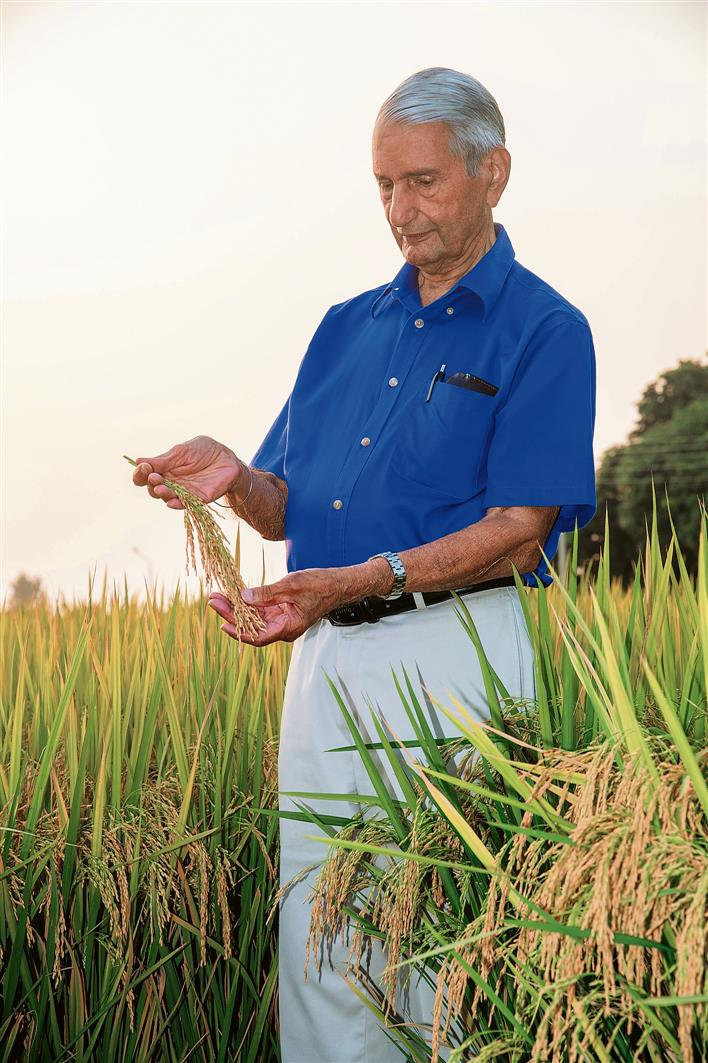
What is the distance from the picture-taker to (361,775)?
2.39 metres

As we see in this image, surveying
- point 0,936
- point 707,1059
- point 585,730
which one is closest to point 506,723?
point 585,730

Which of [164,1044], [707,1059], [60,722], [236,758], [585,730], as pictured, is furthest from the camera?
[236,758]

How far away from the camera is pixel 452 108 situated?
232 cm

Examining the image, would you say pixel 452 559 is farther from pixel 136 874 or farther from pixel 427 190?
pixel 136 874

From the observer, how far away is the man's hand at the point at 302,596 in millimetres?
2199

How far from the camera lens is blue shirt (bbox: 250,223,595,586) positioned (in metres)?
2.33

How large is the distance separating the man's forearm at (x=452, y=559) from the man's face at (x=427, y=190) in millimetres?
578

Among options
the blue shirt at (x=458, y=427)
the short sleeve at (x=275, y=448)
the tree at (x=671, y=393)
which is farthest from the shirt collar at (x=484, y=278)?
the tree at (x=671, y=393)

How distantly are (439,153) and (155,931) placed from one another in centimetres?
185

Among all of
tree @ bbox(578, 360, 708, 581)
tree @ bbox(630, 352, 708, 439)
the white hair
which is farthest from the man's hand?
tree @ bbox(630, 352, 708, 439)

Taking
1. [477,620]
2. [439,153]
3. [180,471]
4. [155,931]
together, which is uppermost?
[439,153]

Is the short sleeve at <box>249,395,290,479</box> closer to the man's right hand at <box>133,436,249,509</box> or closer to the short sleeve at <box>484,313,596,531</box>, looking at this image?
the man's right hand at <box>133,436,249,509</box>

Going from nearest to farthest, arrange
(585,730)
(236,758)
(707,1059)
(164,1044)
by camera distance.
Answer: (707,1059)
(585,730)
(164,1044)
(236,758)

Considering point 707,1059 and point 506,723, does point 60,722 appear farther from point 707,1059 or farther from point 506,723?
point 707,1059
